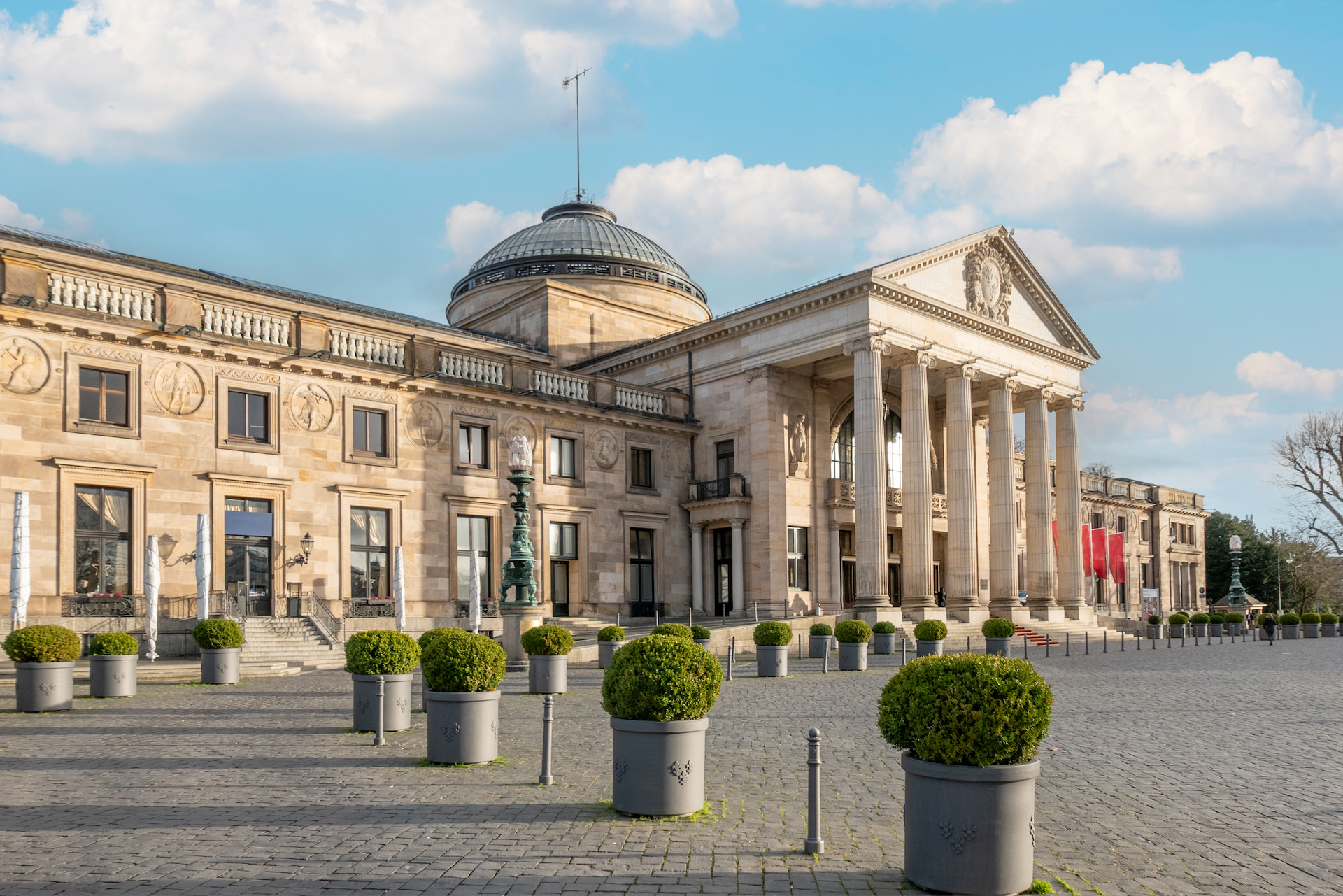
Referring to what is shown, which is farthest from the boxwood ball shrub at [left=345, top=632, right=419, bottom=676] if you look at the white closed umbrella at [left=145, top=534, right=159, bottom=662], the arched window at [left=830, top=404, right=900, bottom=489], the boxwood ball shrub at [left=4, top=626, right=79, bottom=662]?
the arched window at [left=830, top=404, right=900, bottom=489]

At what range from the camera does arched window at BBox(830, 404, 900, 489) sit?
157ft

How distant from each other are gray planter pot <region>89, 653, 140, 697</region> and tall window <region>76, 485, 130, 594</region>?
933 cm

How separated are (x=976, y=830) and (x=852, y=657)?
20506 millimetres

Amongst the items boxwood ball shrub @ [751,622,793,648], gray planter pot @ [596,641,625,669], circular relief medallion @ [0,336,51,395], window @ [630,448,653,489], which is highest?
circular relief medallion @ [0,336,51,395]

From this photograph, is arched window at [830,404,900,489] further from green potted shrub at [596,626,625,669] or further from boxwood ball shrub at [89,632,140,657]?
boxwood ball shrub at [89,632,140,657]

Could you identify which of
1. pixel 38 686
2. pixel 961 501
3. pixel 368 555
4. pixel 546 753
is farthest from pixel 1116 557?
pixel 38 686

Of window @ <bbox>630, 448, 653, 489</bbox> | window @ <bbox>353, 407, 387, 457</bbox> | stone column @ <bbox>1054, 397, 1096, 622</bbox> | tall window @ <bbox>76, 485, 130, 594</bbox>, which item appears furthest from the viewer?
stone column @ <bbox>1054, 397, 1096, 622</bbox>

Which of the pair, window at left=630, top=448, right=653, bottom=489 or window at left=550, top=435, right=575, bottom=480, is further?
window at left=630, top=448, right=653, bottom=489

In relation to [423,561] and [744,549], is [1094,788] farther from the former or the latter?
[744,549]

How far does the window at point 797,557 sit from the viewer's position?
1731 inches

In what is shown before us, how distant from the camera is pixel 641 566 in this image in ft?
144

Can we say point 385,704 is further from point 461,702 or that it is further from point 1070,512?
point 1070,512

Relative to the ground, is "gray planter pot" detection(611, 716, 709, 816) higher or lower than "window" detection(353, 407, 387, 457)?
lower

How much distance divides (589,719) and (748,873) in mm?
9146
